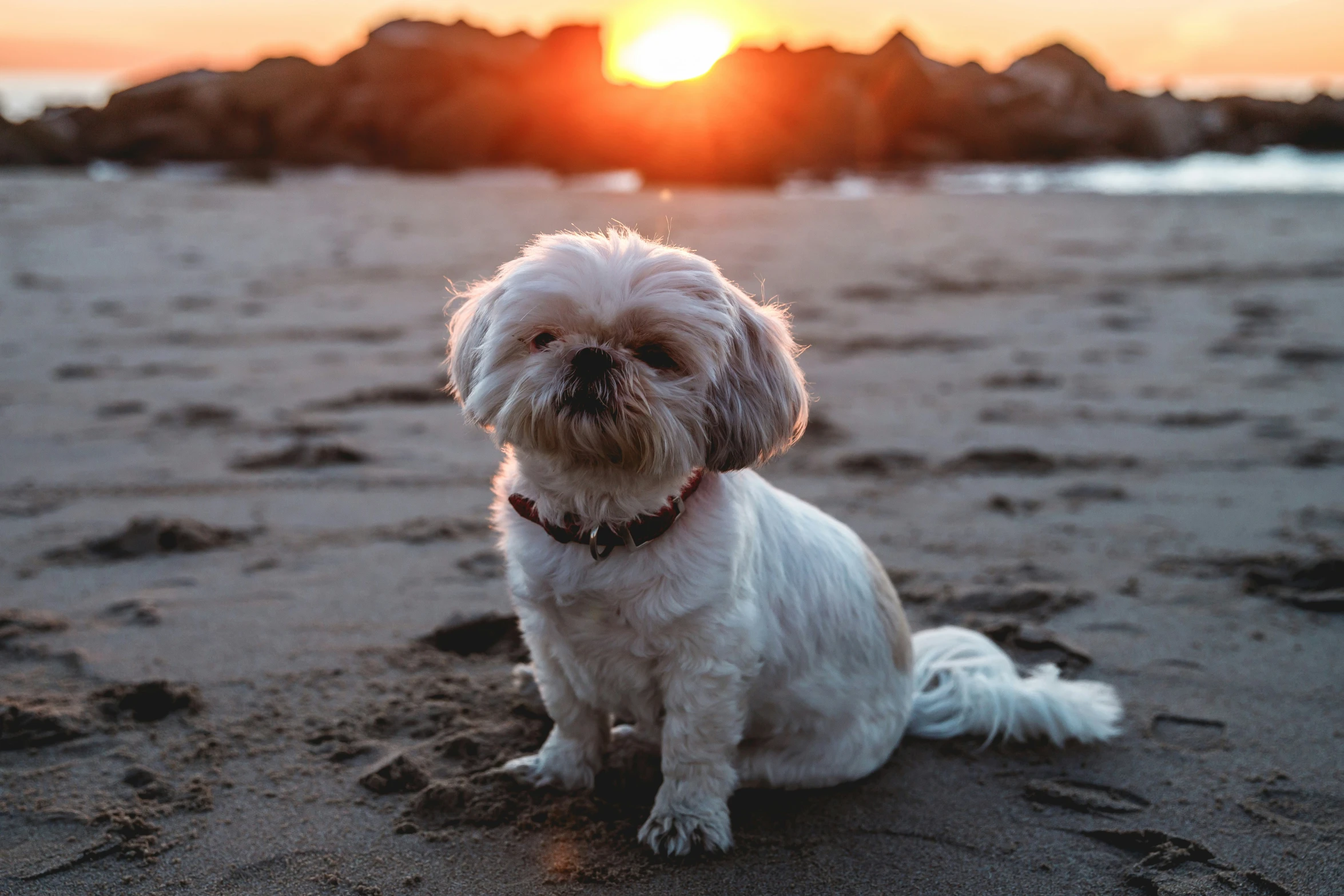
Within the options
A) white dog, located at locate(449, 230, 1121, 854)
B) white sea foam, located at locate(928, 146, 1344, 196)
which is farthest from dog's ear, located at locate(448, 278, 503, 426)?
white sea foam, located at locate(928, 146, 1344, 196)

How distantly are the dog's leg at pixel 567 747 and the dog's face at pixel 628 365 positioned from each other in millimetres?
673

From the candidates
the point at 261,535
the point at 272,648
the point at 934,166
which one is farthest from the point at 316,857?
the point at 934,166

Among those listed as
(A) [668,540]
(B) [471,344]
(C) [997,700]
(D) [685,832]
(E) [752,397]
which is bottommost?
(D) [685,832]

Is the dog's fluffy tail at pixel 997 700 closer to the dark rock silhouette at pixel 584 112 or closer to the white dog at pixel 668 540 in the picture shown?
the white dog at pixel 668 540

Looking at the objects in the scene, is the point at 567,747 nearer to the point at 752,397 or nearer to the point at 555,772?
the point at 555,772

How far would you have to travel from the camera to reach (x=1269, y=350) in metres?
6.95

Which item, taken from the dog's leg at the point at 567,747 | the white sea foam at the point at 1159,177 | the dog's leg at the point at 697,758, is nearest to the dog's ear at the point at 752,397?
the dog's leg at the point at 697,758

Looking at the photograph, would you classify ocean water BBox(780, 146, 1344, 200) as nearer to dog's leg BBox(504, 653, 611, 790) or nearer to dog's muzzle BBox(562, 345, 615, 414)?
dog's leg BBox(504, 653, 611, 790)

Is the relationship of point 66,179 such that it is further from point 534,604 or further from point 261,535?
point 534,604

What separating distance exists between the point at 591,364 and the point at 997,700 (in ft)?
5.05

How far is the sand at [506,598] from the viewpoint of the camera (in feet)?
8.14

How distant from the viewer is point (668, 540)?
239cm

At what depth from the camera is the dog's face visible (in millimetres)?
2268

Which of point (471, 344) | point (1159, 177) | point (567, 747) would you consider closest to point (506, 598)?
point (567, 747)
